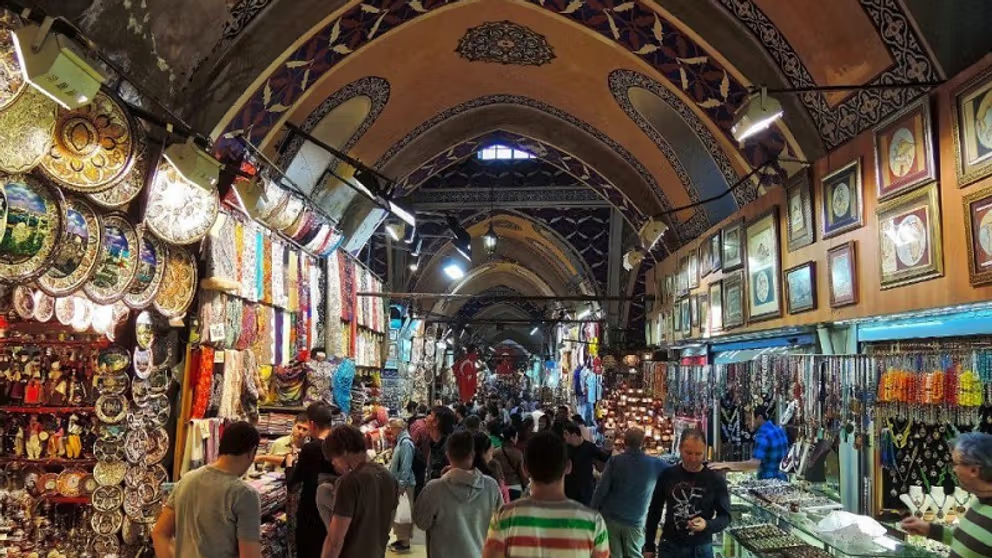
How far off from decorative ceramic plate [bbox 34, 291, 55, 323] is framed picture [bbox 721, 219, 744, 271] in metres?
5.35

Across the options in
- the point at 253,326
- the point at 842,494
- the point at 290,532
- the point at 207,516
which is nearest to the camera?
the point at 207,516

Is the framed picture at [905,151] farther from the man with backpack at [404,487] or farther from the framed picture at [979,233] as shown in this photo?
the man with backpack at [404,487]

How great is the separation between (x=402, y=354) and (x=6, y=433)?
9.59 meters

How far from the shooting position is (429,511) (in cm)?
329

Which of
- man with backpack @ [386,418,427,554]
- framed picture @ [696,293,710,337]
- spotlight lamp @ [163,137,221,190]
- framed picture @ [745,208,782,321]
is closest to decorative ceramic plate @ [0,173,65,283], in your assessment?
spotlight lamp @ [163,137,221,190]

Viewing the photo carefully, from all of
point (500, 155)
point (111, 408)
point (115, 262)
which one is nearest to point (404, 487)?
point (111, 408)

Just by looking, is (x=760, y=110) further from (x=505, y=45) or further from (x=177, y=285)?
(x=177, y=285)

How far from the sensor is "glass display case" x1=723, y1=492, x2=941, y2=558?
3436 mm

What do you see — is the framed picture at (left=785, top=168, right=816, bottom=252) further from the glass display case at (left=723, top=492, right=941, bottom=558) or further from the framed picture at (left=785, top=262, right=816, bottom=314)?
the glass display case at (left=723, top=492, right=941, bottom=558)

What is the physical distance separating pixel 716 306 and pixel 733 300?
0.56 meters

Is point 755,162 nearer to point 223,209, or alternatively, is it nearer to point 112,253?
point 223,209

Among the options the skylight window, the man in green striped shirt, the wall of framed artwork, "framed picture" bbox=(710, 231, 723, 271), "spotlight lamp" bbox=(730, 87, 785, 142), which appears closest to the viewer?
the man in green striped shirt

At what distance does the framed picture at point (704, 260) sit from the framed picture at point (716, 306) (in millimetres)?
206

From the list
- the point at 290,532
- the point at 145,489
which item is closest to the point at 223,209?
the point at 145,489
